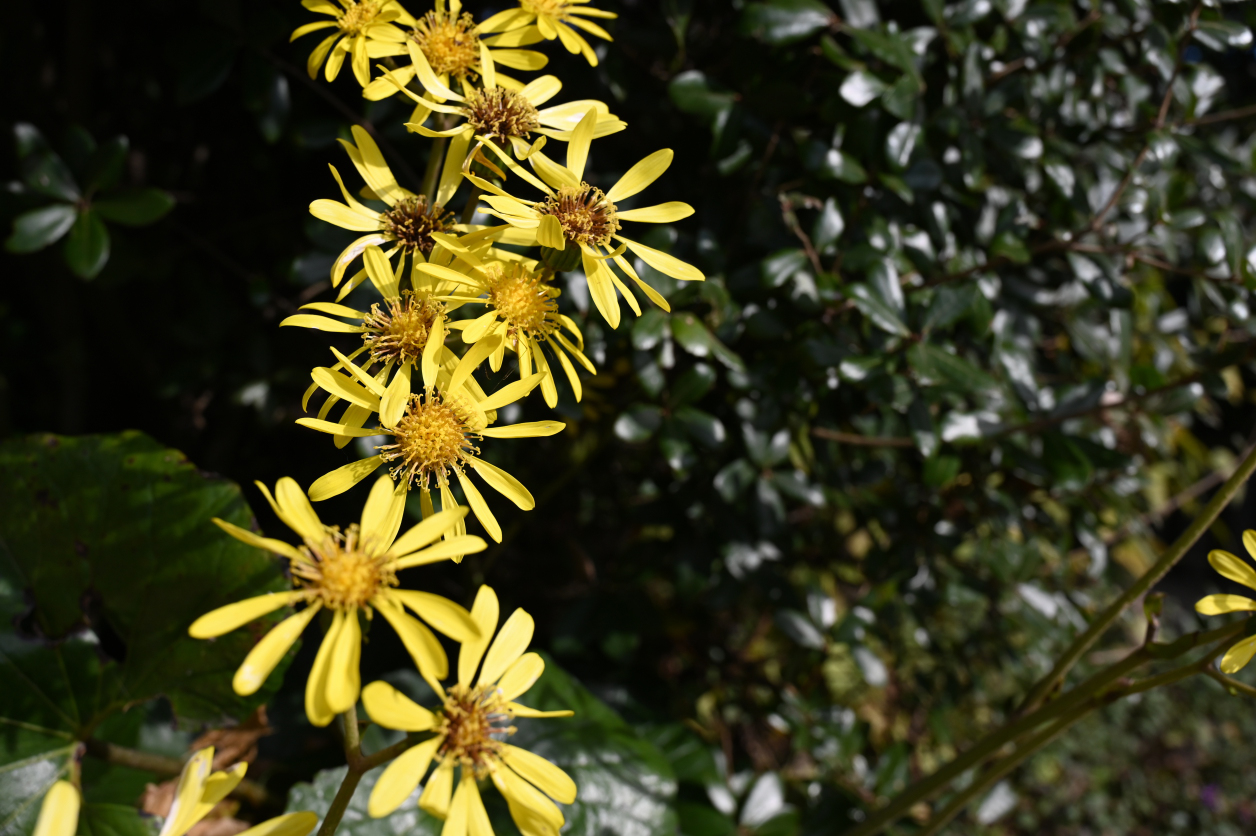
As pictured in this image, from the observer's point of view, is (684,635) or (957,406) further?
(684,635)

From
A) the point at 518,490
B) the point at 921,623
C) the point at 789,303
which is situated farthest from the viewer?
the point at 921,623

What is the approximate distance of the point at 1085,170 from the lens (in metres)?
1.49

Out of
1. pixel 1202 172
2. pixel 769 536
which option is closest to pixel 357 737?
pixel 769 536

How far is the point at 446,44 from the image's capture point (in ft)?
2.83

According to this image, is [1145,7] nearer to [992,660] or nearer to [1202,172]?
[1202,172]

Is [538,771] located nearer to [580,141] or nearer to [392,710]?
[392,710]

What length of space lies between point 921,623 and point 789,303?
771 mm

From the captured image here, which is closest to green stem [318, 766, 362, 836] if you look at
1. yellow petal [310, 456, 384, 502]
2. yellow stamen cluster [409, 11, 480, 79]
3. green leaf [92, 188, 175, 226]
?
yellow petal [310, 456, 384, 502]

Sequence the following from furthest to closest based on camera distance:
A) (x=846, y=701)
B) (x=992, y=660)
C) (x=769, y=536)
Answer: (x=846, y=701)
(x=992, y=660)
(x=769, y=536)

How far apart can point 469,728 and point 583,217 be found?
49 centimetres

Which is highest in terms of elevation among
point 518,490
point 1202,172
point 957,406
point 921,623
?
point 518,490

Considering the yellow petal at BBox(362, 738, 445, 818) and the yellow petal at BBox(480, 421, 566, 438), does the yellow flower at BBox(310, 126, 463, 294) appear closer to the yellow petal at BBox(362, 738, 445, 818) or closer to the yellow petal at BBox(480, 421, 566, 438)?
the yellow petal at BBox(480, 421, 566, 438)

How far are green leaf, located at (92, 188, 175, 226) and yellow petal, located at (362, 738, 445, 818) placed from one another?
943 millimetres

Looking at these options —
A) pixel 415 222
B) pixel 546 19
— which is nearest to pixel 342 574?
pixel 415 222
